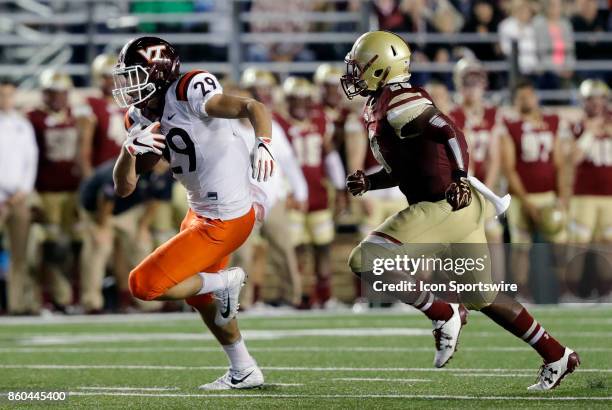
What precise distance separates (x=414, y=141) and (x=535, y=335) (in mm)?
998


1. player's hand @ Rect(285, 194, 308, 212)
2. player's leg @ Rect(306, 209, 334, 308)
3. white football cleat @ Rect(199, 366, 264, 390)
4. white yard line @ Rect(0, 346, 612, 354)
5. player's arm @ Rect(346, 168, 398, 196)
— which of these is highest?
player's arm @ Rect(346, 168, 398, 196)

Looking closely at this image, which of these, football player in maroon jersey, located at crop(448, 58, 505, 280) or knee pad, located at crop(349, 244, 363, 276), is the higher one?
knee pad, located at crop(349, 244, 363, 276)

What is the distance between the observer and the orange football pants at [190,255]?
6.12 metres

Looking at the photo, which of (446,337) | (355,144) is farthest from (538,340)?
(355,144)

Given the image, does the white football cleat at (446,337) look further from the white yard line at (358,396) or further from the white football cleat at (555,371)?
the white football cleat at (555,371)

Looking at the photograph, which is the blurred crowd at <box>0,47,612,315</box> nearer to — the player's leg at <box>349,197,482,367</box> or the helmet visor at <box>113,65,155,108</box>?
the player's leg at <box>349,197,482,367</box>

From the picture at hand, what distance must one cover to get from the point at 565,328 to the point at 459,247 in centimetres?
350

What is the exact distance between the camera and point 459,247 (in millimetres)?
6273

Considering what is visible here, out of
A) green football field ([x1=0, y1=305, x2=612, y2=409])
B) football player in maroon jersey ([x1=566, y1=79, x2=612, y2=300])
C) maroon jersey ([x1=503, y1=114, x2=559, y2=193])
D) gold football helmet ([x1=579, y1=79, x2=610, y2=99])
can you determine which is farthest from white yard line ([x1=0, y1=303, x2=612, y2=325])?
gold football helmet ([x1=579, y1=79, x2=610, y2=99])

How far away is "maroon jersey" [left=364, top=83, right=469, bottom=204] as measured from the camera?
20.1ft

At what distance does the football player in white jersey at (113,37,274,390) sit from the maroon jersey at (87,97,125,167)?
16.8ft

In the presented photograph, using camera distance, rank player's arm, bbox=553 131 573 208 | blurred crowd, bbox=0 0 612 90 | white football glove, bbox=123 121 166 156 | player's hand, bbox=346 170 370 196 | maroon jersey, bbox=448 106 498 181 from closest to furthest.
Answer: white football glove, bbox=123 121 166 156 < player's hand, bbox=346 170 370 196 < maroon jersey, bbox=448 106 498 181 < player's arm, bbox=553 131 573 208 < blurred crowd, bbox=0 0 612 90

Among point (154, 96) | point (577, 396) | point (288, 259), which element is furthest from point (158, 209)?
point (577, 396)

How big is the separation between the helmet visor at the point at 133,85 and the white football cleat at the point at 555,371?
210 cm
